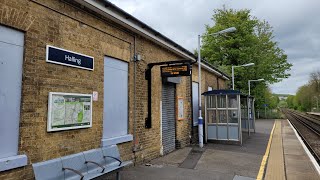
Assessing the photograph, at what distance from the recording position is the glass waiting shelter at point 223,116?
11898mm

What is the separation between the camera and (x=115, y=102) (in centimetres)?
686

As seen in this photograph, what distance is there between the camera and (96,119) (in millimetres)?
6004

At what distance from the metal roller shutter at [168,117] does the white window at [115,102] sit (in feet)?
8.33

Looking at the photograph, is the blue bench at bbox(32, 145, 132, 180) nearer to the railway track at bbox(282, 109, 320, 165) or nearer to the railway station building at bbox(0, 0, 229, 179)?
the railway station building at bbox(0, 0, 229, 179)

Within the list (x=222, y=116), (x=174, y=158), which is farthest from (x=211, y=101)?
(x=174, y=158)

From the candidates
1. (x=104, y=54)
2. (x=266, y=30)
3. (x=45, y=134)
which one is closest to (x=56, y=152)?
(x=45, y=134)

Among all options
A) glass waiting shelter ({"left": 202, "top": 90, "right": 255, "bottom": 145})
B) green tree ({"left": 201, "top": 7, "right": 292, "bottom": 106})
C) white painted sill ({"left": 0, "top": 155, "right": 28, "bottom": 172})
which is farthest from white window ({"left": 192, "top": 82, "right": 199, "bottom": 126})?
green tree ({"left": 201, "top": 7, "right": 292, "bottom": 106})

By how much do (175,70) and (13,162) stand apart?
5.67 meters

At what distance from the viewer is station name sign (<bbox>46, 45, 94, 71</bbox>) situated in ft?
15.9

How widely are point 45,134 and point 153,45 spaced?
16.8ft

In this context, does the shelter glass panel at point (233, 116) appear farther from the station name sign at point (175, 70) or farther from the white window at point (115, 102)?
the white window at point (115, 102)

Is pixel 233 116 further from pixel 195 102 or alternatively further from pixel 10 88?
pixel 10 88

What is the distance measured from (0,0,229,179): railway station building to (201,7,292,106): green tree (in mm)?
21168

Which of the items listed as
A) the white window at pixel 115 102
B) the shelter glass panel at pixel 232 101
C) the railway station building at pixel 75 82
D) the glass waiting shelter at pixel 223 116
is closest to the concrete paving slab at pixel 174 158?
the railway station building at pixel 75 82
